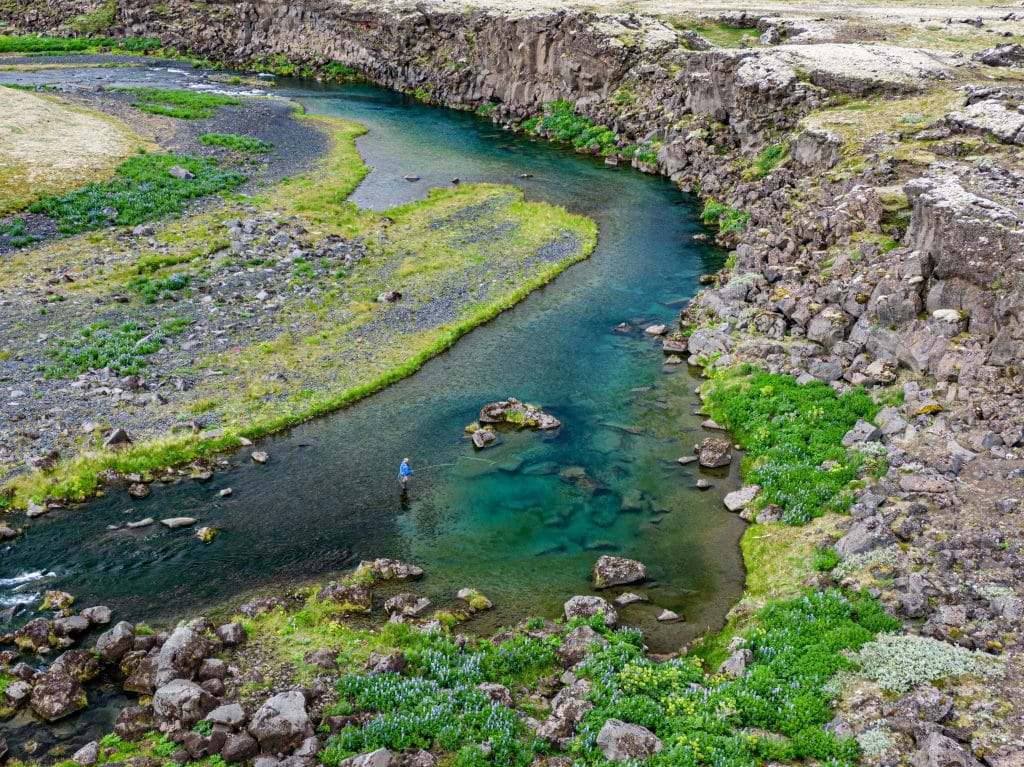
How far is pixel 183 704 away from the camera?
71.2 feet

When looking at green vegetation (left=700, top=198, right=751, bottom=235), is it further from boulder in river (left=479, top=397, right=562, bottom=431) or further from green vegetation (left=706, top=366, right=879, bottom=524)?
boulder in river (left=479, top=397, right=562, bottom=431)

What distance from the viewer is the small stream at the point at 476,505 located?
2847 centimetres

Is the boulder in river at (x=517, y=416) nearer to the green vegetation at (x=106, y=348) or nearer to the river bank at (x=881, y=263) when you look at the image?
the river bank at (x=881, y=263)

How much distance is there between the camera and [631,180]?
78.8 meters

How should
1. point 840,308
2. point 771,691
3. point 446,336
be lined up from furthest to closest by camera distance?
1. point 446,336
2. point 840,308
3. point 771,691

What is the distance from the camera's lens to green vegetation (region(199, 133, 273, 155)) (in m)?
81.2

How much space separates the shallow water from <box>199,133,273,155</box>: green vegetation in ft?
147

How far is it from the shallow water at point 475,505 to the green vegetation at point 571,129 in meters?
41.1

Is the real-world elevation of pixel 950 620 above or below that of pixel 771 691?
above

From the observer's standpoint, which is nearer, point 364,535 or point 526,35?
point 364,535

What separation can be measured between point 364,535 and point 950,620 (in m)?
20.7

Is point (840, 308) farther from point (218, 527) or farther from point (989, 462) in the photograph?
point (218, 527)

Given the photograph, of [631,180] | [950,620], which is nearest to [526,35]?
[631,180]

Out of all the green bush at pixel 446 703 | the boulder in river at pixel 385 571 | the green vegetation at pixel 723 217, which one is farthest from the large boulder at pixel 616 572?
the green vegetation at pixel 723 217
